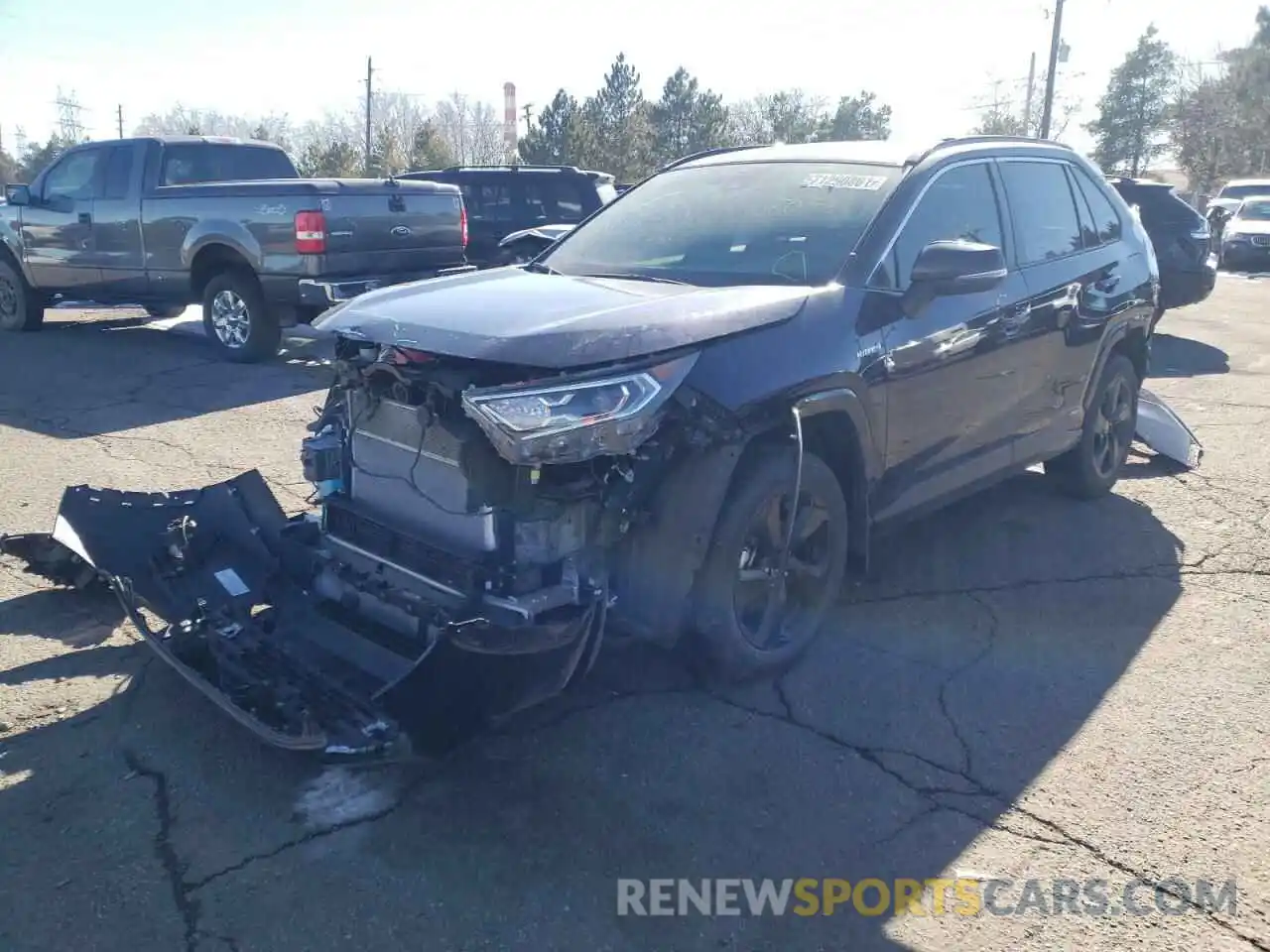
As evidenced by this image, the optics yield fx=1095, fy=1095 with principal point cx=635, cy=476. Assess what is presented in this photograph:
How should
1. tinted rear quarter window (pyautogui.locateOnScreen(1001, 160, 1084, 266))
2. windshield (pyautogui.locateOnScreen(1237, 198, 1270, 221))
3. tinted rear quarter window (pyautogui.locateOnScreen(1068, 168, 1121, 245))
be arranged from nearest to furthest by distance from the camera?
tinted rear quarter window (pyautogui.locateOnScreen(1001, 160, 1084, 266))
tinted rear quarter window (pyautogui.locateOnScreen(1068, 168, 1121, 245))
windshield (pyautogui.locateOnScreen(1237, 198, 1270, 221))

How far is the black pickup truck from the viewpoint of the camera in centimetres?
954

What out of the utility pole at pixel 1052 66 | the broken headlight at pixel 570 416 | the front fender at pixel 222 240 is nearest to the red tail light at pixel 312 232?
the front fender at pixel 222 240

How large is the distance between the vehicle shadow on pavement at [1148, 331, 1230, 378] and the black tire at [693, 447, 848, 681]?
311 inches

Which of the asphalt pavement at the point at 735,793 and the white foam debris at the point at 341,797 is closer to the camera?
the asphalt pavement at the point at 735,793

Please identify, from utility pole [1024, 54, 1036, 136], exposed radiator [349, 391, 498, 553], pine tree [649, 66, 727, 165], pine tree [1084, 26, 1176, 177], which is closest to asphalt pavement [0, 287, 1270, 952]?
exposed radiator [349, 391, 498, 553]

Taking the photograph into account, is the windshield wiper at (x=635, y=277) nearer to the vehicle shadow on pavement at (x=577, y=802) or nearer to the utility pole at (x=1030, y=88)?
the vehicle shadow on pavement at (x=577, y=802)

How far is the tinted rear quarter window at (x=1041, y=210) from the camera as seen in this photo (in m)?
5.21

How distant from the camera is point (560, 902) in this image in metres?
2.82

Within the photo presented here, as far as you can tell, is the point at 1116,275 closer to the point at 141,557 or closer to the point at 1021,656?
the point at 1021,656

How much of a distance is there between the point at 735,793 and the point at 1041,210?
3539mm

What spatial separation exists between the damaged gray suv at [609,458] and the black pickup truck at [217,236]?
5091mm

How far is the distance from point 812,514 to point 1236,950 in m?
1.89

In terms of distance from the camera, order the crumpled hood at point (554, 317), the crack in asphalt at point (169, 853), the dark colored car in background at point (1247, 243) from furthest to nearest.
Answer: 1. the dark colored car in background at point (1247, 243)
2. the crumpled hood at point (554, 317)
3. the crack in asphalt at point (169, 853)

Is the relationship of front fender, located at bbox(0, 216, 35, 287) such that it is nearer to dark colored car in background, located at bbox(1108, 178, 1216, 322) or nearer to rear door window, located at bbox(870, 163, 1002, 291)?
rear door window, located at bbox(870, 163, 1002, 291)
